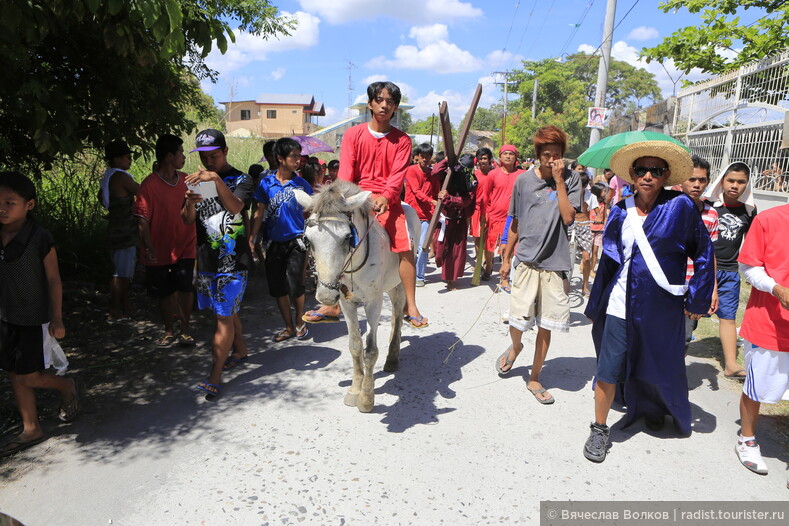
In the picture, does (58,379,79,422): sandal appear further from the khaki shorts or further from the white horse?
the khaki shorts

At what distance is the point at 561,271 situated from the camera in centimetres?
441

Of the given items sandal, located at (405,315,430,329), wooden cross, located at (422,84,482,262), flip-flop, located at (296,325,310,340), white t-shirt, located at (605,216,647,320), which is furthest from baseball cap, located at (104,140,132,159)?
white t-shirt, located at (605,216,647,320)

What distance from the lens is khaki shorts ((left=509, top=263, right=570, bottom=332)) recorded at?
14.3 ft

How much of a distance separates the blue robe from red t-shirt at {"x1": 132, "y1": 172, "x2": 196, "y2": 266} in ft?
13.2

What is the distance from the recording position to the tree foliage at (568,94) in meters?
45.8

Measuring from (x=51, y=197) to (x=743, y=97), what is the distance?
43.0 ft

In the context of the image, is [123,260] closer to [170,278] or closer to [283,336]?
[170,278]

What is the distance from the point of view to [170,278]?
17.4ft

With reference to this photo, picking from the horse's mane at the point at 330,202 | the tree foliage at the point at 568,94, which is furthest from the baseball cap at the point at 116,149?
the tree foliage at the point at 568,94

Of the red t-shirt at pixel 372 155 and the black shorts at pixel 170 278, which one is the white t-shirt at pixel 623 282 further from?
the black shorts at pixel 170 278

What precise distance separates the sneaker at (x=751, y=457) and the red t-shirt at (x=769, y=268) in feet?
2.45

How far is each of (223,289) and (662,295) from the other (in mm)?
3417

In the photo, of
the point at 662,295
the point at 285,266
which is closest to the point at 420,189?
the point at 285,266

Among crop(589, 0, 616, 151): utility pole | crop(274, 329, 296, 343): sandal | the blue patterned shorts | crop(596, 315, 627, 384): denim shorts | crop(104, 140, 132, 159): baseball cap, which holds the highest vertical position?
crop(589, 0, 616, 151): utility pole
